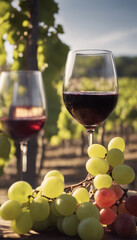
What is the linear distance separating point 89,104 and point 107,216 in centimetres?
40

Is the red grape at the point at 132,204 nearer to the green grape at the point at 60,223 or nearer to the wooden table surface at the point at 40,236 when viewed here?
the wooden table surface at the point at 40,236

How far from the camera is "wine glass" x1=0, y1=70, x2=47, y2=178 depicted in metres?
1.23

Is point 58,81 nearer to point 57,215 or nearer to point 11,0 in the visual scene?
point 11,0

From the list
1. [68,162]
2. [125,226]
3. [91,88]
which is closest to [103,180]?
[125,226]

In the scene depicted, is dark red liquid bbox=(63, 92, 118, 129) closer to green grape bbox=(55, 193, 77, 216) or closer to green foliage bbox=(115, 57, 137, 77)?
green grape bbox=(55, 193, 77, 216)

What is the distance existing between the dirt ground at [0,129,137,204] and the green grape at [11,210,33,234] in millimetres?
7923

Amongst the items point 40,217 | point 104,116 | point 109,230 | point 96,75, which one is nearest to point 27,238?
point 40,217

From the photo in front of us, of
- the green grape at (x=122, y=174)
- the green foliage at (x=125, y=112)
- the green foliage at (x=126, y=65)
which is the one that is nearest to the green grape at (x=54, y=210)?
the green grape at (x=122, y=174)

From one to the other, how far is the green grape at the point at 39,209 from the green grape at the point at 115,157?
0.88 ft

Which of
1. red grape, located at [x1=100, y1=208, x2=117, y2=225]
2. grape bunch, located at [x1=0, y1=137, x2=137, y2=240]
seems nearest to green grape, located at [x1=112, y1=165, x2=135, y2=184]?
grape bunch, located at [x1=0, y1=137, x2=137, y2=240]

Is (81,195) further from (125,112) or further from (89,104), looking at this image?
(125,112)

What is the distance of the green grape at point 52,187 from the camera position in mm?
1216

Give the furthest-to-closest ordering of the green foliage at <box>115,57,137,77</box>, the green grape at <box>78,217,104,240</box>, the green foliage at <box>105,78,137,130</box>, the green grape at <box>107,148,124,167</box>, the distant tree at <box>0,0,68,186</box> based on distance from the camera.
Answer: the green foliage at <box>115,57,137,77</box>
the green foliage at <box>105,78,137,130</box>
the distant tree at <box>0,0,68,186</box>
the green grape at <box>107,148,124,167</box>
the green grape at <box>78,217,104,240</box>

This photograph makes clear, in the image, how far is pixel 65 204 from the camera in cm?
115
